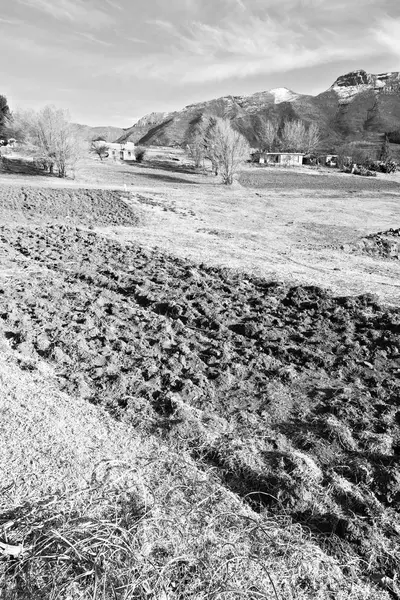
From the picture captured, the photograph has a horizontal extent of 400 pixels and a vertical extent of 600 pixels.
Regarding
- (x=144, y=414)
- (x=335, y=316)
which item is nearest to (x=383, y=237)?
(x=335, y=316)

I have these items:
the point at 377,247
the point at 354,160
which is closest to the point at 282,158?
the point at 354,160

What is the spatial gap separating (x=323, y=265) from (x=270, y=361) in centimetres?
729

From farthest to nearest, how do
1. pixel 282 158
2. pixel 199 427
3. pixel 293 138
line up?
pixel 293 138 < pixel 282 158 < pixel 199 427

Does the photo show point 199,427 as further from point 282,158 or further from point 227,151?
point 282,158

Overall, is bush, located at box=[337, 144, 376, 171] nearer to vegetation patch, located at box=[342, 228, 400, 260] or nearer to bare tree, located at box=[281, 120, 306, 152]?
bare tree, located at box=[281, 120, 306, 152]

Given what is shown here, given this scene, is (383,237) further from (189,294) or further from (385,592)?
(385,592)

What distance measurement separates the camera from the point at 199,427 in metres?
4.34

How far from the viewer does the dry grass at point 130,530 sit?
2.31 meters

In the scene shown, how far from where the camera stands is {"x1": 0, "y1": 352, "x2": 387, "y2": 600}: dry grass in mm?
2307

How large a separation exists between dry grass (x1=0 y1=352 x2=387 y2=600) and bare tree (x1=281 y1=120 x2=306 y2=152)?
94.5 metres

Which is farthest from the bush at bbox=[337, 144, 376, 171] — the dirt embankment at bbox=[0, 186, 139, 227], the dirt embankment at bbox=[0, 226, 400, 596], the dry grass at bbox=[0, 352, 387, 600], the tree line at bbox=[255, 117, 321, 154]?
the dry grass at bbox=[0, 352, 387, 600]

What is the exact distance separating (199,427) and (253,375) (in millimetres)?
1469

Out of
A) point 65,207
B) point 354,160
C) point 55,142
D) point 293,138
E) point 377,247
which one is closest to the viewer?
point 377,247

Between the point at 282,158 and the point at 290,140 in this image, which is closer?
the point at 282,158
